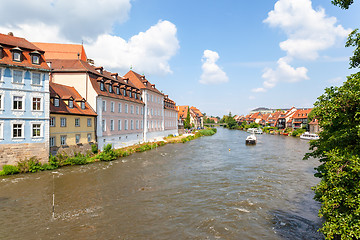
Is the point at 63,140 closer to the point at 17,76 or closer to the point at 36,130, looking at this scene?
the point at 36,130

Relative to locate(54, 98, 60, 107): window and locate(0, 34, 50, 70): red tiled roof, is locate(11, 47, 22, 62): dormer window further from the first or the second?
locate(54, 98, 60, 107): window

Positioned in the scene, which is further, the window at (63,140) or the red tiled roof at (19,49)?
the window at (63,140)

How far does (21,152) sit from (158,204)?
13912mm

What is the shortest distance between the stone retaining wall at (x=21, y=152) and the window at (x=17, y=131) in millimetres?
787

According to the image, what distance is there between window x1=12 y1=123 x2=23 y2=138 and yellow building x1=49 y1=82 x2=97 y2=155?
253 centimetres

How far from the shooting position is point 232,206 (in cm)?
1279

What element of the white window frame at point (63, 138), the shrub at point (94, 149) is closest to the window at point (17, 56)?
the white window frame at point (63, 138)

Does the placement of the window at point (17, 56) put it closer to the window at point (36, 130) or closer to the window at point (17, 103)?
the window at point (17, 103)

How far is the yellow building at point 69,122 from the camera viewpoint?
21.1 metres

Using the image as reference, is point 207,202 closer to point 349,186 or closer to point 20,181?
point 349,186

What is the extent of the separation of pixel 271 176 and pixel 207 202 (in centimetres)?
911

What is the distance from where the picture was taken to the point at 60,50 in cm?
3466

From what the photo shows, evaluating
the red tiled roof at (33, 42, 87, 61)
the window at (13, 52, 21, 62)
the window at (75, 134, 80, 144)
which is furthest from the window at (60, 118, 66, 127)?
the red tiled roof at (33, 42, 87, 61)

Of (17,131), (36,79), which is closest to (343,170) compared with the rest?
(17,131)
